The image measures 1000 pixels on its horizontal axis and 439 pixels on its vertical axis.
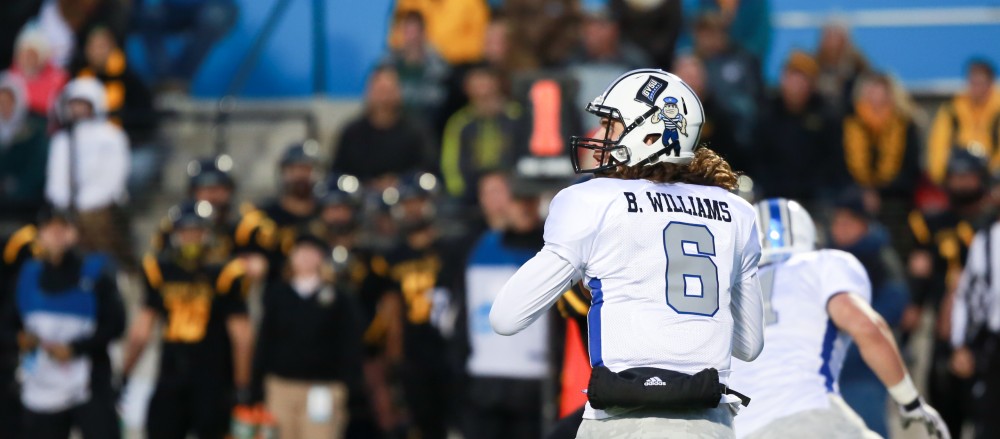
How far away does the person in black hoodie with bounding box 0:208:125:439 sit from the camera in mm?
11703

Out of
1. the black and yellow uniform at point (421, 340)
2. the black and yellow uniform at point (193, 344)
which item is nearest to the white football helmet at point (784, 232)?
the black and yellow uniform at point (421, 340)

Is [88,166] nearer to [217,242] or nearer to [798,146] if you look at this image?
[217,242]

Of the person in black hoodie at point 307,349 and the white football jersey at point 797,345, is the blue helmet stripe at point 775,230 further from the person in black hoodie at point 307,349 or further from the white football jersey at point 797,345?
→ the person in black hoodie at point 307,349

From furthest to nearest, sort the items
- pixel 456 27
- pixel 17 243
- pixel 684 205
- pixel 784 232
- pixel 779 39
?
pixel 779 39 → pixel 456 27 → pixel 17 243 → pixel 784 232 → pixel 684 205

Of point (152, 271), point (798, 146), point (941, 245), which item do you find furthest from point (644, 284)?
point (798, 146)

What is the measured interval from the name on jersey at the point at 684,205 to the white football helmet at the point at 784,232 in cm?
172

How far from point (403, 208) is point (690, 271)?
293 inches

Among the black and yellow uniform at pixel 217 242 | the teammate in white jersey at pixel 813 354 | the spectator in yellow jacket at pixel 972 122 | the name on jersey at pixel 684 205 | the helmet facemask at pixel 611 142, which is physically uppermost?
the helmet facemask at pixel 611 142

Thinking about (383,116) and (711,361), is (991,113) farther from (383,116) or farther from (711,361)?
(711,361)

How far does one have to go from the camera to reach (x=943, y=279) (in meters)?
12.5

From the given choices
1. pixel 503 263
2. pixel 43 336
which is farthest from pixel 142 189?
pixel 503 263

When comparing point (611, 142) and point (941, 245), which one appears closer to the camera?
point (611, 142)

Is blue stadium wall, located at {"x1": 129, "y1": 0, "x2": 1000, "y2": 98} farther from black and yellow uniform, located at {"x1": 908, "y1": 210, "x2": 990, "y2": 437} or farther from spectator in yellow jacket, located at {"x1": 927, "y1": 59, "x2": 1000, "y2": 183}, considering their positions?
black and yellow uniform, located at {"x1": 908, "y1": 210, "x2": 990, "y2": 437}

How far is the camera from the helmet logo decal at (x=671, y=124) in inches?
210
